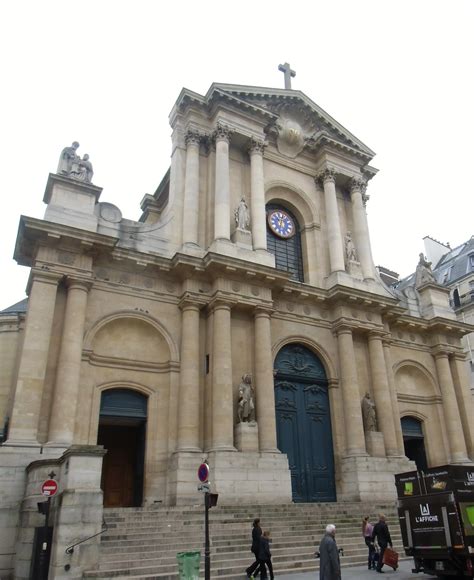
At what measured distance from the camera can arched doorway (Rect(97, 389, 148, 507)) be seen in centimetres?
1791

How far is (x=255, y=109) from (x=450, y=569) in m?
19.7

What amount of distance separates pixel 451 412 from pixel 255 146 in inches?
615

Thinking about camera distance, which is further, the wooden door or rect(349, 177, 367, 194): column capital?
rect(349, 177, 367, 194): column capital

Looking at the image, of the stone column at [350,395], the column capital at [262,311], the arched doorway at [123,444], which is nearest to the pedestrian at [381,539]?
the stone column at [350,395]

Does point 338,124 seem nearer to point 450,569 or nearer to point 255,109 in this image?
point 255,109

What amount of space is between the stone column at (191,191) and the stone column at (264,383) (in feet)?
13.7

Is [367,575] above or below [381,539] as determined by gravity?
below

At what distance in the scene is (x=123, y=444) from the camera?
Result: 20922 millimetres

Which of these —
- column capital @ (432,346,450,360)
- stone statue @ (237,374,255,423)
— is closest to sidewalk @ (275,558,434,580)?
stone statue @ (237,374,255,423)

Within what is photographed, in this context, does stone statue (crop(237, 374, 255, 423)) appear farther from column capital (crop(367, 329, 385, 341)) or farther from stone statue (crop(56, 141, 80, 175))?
stone statue (crop(56, 141, 80, 175))

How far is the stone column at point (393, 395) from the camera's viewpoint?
2225cm

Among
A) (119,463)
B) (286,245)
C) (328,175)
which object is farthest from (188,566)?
(328,175)

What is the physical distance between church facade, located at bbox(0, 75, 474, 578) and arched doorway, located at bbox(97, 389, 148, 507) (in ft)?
0.25

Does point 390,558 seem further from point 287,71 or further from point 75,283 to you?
point 287,71
